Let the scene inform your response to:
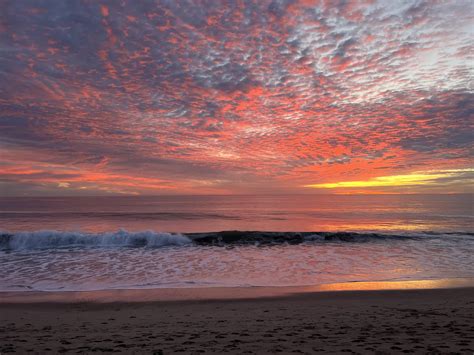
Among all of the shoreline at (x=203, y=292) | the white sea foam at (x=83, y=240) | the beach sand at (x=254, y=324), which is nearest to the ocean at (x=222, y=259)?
the white sea foam at (x=83, y=240)

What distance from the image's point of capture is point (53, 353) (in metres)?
5.93

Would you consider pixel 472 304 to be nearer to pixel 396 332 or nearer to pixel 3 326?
pixel 396 332

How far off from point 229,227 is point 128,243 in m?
13.8

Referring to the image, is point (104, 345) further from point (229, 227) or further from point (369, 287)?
point (229, 227)

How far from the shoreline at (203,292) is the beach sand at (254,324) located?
6.5 inches

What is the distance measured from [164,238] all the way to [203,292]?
45.4 ft

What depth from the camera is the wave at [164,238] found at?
2333 centimetres

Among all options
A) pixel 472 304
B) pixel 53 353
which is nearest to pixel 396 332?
pixel 472 304

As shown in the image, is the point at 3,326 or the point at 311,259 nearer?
the point at 3,326

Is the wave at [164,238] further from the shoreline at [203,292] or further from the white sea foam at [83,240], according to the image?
the shoreline at [203,292]

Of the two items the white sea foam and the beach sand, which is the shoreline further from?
the white sea foam

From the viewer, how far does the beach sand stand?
6168 millimetres

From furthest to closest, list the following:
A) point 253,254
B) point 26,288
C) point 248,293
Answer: point 253,254
point 26,288
point 248,293

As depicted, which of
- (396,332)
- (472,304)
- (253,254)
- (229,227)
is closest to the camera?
(396,332)
